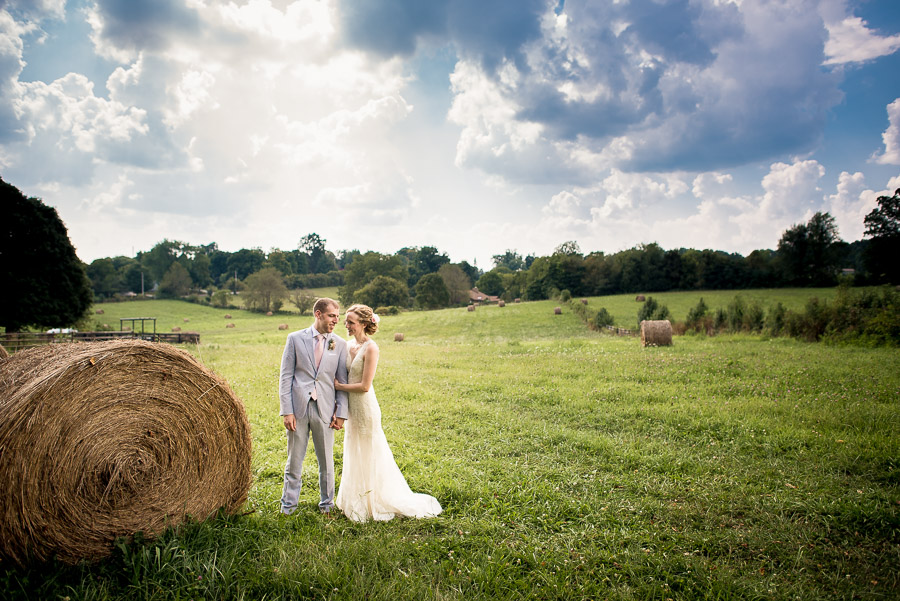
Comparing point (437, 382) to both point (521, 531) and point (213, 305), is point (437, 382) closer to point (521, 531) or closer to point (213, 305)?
point (521, 531)

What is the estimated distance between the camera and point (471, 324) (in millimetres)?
34312

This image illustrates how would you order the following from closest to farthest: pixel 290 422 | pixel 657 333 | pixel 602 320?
pixel 290 422 → pixel 657 333 → pixel 602 320

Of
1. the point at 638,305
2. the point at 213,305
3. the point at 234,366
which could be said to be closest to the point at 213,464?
the point at 234,366

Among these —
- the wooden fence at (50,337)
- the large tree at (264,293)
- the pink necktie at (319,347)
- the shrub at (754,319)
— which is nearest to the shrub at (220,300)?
the large tree at (264,293)

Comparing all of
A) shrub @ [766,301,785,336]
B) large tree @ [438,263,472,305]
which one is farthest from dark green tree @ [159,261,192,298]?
shrub @ [766,301,785,336]

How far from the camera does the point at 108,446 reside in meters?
4.02

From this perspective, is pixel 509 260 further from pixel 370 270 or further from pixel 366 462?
pixel 366 462

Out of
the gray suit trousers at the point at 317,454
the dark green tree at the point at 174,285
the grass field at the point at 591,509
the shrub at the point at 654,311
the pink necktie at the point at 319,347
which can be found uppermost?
the dark green tree at the point at 174,285

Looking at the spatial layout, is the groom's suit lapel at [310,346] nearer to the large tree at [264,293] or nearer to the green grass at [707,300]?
the green grass at [707,300]

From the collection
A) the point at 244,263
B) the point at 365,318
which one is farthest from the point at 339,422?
the point at 244,263

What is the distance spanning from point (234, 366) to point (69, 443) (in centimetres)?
1275

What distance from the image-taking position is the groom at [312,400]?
4848 mm

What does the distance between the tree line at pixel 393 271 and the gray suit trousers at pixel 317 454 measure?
30.8 metres

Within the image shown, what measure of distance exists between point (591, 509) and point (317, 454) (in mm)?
3153
